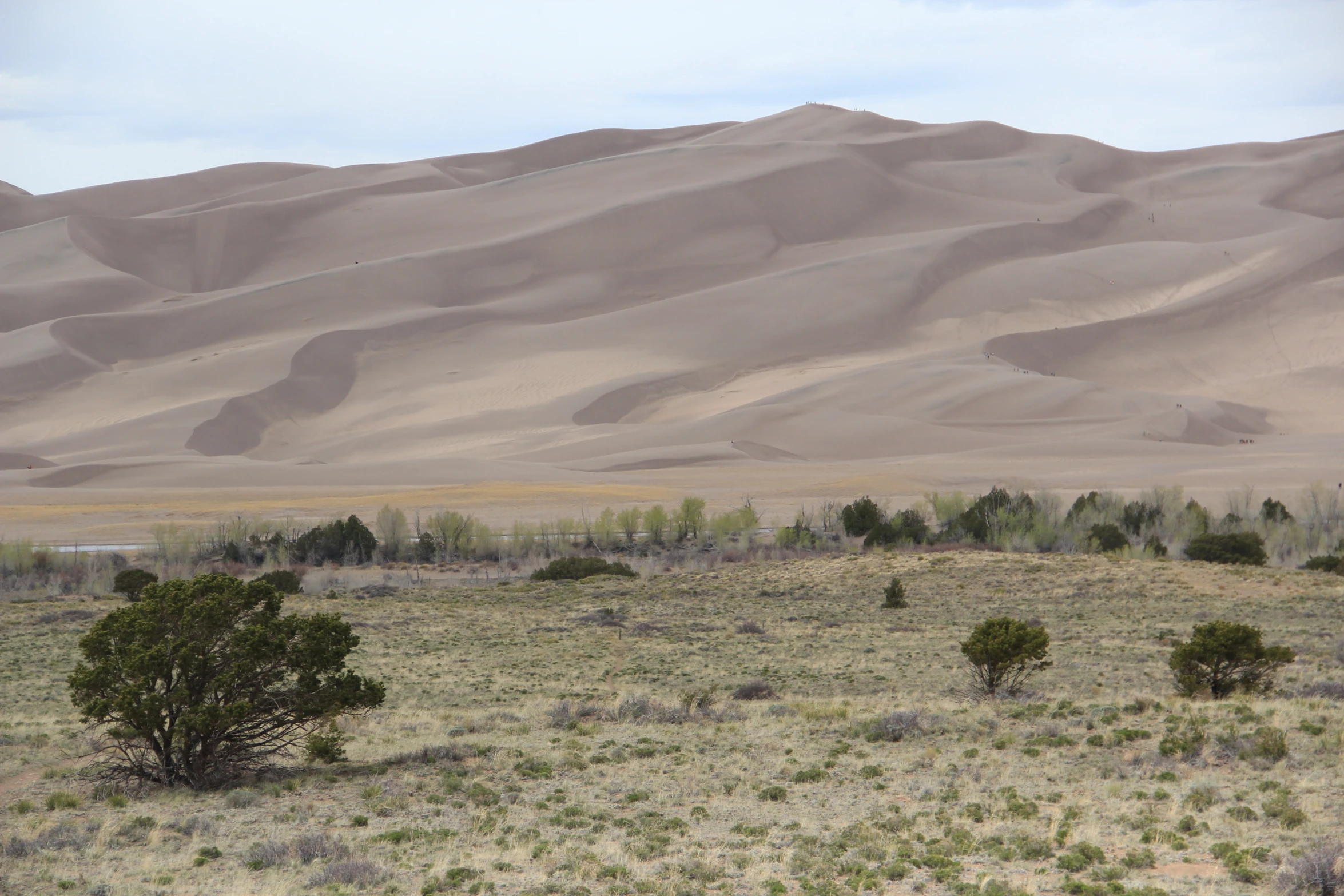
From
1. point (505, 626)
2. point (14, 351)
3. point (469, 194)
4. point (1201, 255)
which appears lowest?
point (505, 626)

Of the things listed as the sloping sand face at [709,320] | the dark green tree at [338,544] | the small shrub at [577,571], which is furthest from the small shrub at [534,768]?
the sloping sand face at [709,320]

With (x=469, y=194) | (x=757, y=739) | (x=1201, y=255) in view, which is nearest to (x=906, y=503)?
(x=757, y=739)

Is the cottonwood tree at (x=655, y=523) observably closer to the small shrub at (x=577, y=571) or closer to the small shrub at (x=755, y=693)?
the small shrub at (x=577, y=571)

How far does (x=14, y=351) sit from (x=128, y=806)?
116334mm

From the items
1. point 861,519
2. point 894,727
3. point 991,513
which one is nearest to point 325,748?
point 894,727

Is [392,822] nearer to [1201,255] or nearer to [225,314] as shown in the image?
[225,314]

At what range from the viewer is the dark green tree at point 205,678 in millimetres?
10859

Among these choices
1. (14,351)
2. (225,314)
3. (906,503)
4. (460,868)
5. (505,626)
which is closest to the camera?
(460,868)

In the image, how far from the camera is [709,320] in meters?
116

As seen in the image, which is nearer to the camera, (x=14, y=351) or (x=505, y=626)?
(x=505, y=626)

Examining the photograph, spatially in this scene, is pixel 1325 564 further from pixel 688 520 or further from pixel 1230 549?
pixel 688 520

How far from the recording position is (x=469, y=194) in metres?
164

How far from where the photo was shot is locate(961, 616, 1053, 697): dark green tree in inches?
626

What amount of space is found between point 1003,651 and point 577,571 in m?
20.8
